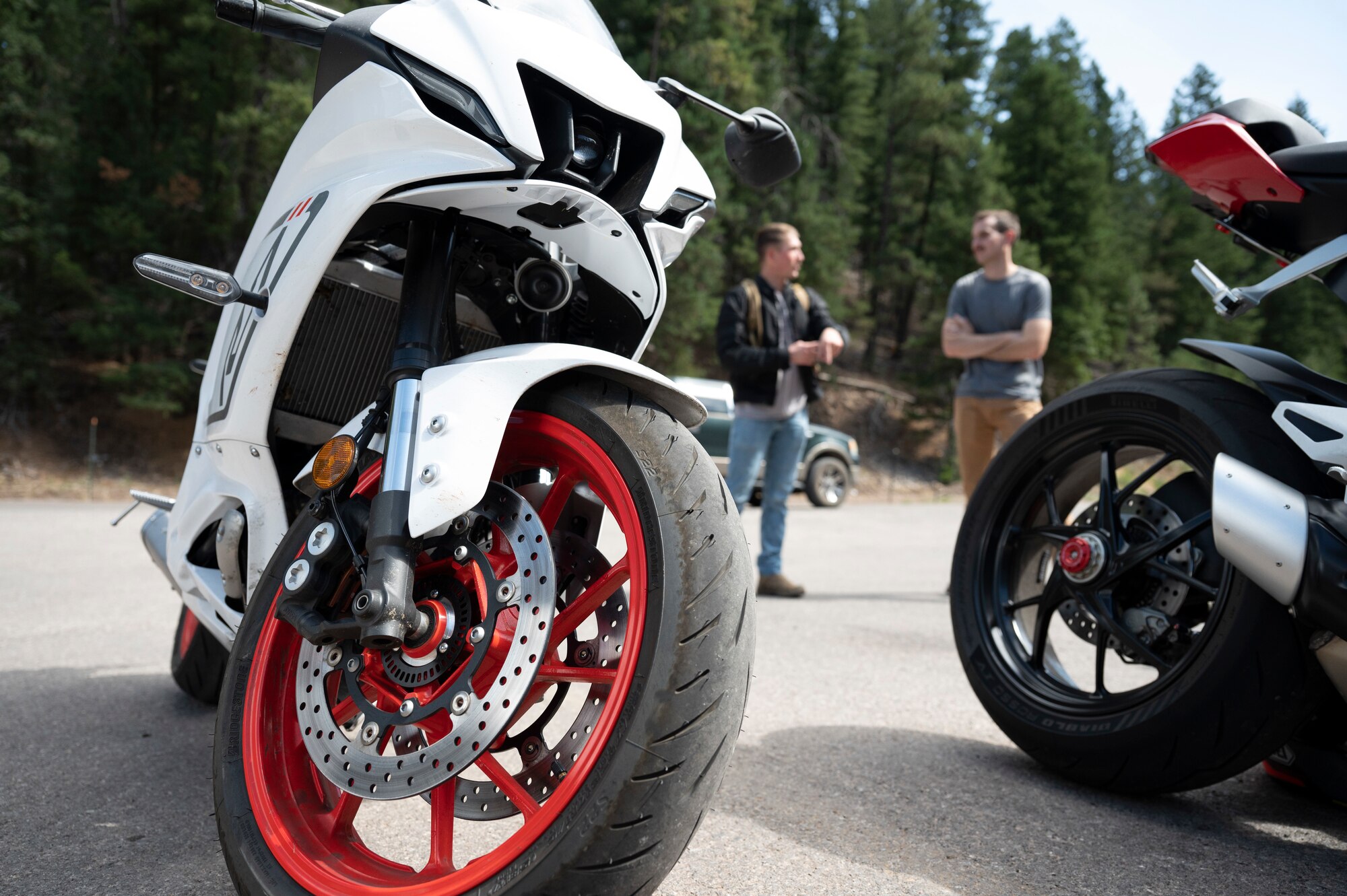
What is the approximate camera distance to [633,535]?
4.65ft

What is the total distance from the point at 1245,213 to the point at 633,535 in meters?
1.70

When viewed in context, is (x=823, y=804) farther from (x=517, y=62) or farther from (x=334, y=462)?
(x=517, y=62)

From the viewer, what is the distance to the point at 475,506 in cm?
155

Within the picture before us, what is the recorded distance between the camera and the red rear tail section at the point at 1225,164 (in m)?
2.04

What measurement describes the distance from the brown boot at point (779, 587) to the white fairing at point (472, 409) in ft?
13.1

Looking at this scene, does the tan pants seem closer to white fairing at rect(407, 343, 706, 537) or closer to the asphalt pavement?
the asphalt pavement

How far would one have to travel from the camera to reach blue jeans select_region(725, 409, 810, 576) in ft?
18.3

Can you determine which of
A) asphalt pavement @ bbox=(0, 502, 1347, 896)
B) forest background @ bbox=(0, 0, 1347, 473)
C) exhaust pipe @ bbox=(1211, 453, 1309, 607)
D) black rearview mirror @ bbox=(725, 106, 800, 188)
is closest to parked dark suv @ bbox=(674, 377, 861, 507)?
forest background @ bbox=(0, 0, 1347, 473)

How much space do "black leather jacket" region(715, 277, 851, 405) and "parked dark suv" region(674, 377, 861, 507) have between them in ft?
30.8

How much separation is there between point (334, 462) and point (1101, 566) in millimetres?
1738

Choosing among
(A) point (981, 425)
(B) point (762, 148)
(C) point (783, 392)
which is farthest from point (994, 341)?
(B) point (762, 148)

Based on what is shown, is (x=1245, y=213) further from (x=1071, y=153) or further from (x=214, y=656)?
(x=1071, y=153)

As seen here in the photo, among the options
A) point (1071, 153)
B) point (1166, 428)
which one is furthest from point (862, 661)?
point (1071, 153)

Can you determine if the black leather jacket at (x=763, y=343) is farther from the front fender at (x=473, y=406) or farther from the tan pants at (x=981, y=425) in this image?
the front fender at (x=473, y=406)
